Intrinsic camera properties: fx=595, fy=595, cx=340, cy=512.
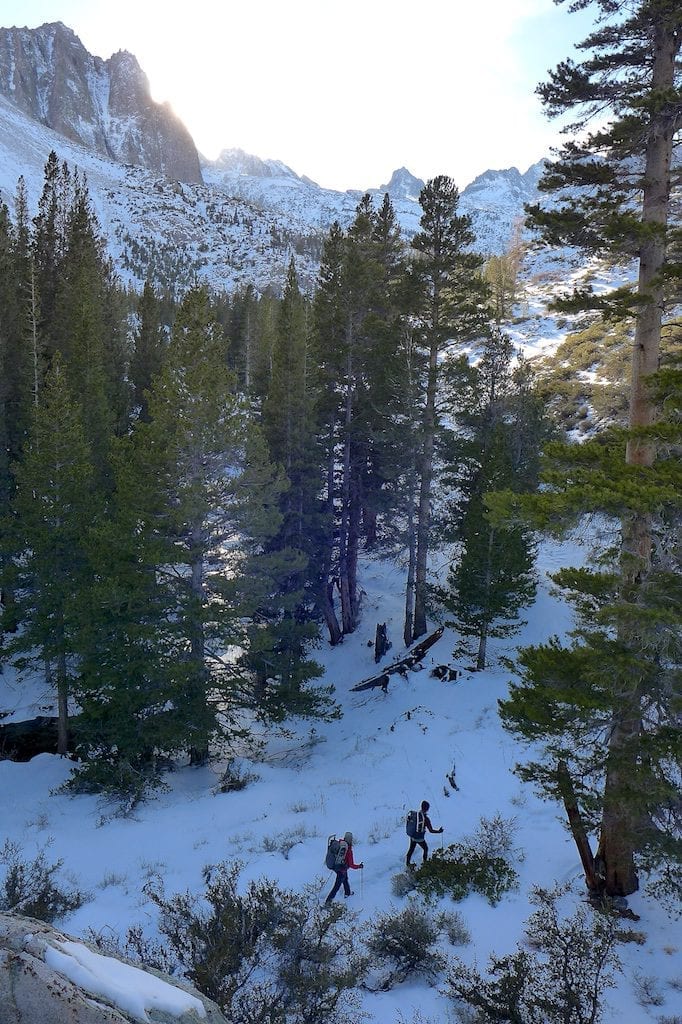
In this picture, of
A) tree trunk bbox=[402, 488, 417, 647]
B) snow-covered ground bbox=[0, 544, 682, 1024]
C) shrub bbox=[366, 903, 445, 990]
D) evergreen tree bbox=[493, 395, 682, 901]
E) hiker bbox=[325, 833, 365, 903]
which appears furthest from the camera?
tree trunk bbox=[402, 488, 417, 647]

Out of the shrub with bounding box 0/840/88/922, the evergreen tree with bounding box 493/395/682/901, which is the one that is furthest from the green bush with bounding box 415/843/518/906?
the shrub with bounding box 0/840/88/922

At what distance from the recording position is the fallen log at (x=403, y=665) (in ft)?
71.8

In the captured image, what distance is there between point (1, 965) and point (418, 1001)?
5921 millimetres

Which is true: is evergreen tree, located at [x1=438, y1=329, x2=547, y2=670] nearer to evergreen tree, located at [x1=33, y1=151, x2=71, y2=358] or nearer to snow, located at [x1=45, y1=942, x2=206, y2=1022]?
snow, located at [x1=45, y1=942, x2=206, y2=1022]

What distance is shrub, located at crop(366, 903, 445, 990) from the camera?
7816mm

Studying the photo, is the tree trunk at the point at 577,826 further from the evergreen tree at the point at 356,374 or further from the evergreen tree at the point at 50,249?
the evergreen tree at the point at 50,249

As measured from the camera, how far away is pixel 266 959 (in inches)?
302

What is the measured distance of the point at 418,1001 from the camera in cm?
735

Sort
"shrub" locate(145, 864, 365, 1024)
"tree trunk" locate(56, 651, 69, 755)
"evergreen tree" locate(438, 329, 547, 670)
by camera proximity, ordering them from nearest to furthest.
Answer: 1. "shrub" locate(145, 864, 365, 1024)
2. "evergreen tree" locate(438, 329, 547, 670)
3. "tree trunk" locate(56, 651, 69, 755)

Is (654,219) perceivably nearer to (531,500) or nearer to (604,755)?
(531,500)

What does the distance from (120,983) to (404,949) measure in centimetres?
564

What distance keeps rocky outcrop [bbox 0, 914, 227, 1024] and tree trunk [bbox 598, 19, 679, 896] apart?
5.83 m

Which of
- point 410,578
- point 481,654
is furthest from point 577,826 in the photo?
point 410,578

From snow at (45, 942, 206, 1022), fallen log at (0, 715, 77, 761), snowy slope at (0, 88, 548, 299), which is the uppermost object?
snowy slope at (0, 88, 548, 299)
